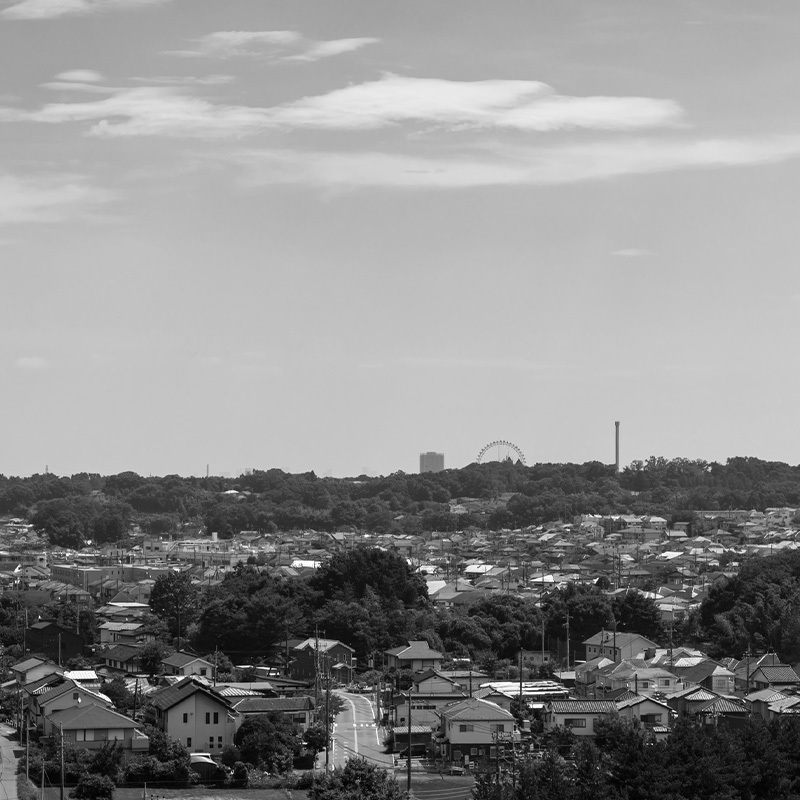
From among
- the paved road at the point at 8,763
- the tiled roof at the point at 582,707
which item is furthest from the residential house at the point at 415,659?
the paved road at the point at 8,763

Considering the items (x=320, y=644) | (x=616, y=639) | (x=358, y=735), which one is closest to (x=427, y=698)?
(x=358, y=735)

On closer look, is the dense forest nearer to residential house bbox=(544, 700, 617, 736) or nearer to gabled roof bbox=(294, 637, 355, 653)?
gabled roof bbox=(294, 637, 355, 653)

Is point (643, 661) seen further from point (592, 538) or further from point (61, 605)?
point (592, 538)

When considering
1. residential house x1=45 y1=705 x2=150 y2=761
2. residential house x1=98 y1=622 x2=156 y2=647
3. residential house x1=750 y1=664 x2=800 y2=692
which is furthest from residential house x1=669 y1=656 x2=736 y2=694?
residential house x1=98 y1=622 x2=156 y2=647

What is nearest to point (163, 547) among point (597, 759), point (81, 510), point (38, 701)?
point (81, 510)

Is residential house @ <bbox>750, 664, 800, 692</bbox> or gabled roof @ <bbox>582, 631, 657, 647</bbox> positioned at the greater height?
gabled roof @ <bbox>582, 631, 657, 647</bbox>

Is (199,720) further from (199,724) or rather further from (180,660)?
(180,660)

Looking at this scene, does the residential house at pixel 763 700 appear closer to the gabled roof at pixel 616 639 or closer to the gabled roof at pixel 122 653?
the gabled roof at pixel 616 639
